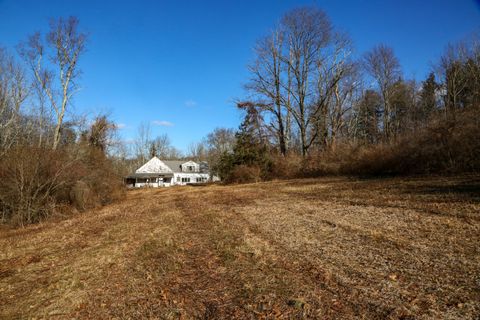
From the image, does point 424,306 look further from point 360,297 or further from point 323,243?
point 323,243

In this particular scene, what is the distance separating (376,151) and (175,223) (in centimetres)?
1416

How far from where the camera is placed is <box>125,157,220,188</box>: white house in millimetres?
51812

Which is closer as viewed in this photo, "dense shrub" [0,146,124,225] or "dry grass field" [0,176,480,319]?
"dry grass field" [0,176,480,319]

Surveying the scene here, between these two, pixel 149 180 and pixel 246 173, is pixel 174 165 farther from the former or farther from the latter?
pixel 246 173

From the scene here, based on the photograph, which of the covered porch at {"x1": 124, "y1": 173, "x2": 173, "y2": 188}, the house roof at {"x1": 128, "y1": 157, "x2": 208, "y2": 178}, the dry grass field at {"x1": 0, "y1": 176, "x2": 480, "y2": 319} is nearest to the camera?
the dry grass field at {"x1": 0, "y1": 176, "x2": 480, "y2": 319}

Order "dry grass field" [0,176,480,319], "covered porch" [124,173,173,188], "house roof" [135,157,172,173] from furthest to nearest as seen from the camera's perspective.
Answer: "house roof" [135,157,172,173]
"covered porch" [124,173,173,188]
"dry grass field" [0,176,480,319]

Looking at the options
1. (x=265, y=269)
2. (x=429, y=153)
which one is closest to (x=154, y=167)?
(x=429, y=153)

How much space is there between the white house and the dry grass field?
46.9 m

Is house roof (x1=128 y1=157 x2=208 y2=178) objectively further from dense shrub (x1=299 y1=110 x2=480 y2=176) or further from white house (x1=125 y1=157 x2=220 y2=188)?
dense shrub (x1=299 y1=110 x2=480 y2=176)

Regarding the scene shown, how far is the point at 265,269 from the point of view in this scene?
3.62 meters

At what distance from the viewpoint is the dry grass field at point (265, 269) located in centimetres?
267

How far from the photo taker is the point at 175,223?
24.0 ft

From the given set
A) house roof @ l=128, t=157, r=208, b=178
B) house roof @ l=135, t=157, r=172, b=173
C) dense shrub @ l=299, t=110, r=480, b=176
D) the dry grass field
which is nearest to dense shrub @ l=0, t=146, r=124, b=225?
the dry grass field

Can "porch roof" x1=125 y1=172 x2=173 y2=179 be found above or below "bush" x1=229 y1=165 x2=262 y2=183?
above
